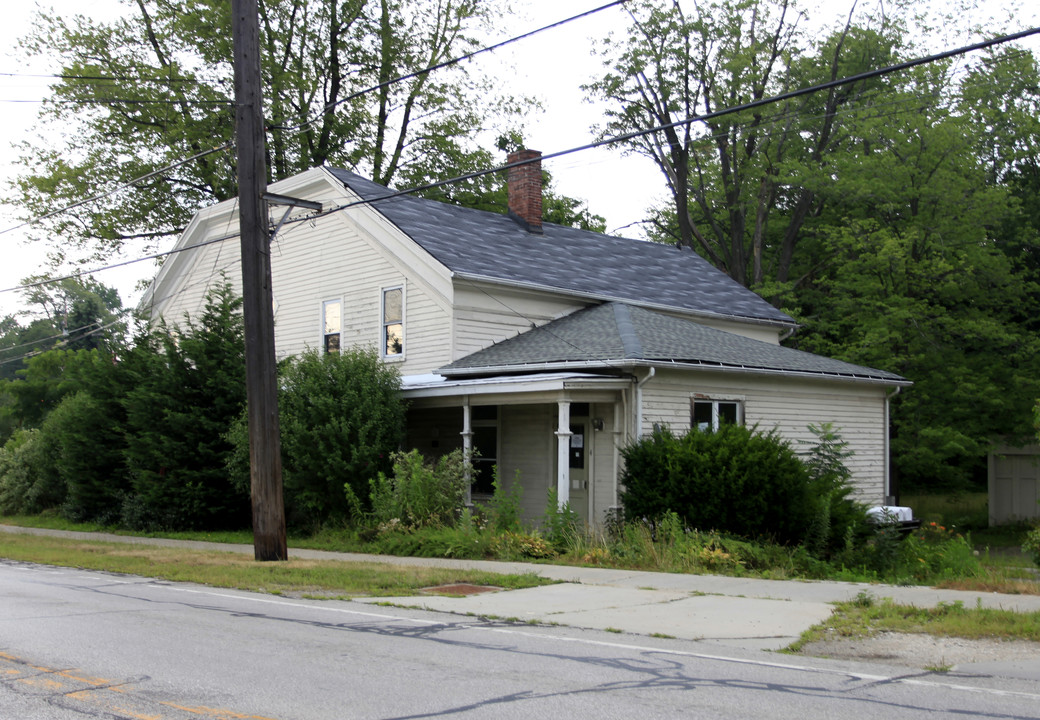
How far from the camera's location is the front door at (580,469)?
18969 millimetres

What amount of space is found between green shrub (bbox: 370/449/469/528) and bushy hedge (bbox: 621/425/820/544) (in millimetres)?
3722

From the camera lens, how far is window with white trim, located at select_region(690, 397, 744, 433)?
18.7 meters

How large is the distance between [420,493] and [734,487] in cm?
551

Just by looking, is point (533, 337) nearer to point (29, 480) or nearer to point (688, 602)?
point (688, 602)

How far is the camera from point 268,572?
13.4m

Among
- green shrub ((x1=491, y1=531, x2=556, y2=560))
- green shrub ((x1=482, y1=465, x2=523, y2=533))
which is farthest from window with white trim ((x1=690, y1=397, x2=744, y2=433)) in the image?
green shrub ((x1=491, y1=531, x2=556, y2=560))

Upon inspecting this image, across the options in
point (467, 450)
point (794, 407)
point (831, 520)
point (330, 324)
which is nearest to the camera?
point (831, 520)

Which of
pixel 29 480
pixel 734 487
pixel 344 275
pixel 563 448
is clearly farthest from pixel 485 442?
pixel 29 480

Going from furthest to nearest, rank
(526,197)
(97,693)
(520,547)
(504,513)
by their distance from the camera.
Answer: (526,197) → (504,513) → (520,547) → (97,693)

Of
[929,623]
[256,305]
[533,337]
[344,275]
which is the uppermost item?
[344,275]

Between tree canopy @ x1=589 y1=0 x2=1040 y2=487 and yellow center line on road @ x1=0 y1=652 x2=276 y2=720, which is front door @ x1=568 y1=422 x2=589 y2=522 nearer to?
tree canopy @ x1=589 y1=0 x2=1040 y2=487

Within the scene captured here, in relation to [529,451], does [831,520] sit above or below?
below

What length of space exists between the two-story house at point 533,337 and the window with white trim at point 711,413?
38mm

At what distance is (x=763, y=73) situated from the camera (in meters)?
39.0
